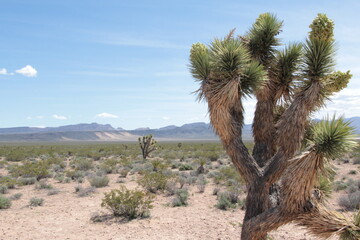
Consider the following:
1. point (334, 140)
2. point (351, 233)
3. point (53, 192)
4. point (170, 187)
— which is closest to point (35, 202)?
point (53, 192)

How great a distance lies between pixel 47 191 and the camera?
1390 cm

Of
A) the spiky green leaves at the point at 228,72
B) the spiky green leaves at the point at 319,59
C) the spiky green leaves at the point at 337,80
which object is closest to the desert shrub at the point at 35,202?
the spiky green leaves at the point at 228,72

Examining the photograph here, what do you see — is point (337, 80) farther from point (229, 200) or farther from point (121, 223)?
point (229, 200)


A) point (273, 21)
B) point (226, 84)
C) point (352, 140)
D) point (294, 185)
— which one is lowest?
point (294, 185)

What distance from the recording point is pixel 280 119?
208 inches

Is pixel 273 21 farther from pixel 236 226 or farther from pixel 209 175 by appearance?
pixel 209 175

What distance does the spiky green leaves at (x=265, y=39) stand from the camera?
19.3 feet

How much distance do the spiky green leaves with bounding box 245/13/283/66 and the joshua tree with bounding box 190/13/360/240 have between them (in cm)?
2

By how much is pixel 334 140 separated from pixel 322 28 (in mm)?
1912

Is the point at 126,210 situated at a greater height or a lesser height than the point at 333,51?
lesser

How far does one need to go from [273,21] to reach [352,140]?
283cm

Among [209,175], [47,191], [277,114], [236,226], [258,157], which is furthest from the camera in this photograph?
[209,175]

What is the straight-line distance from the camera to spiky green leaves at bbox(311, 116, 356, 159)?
4062 mm

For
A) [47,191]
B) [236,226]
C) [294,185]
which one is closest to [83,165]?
[47,191]
